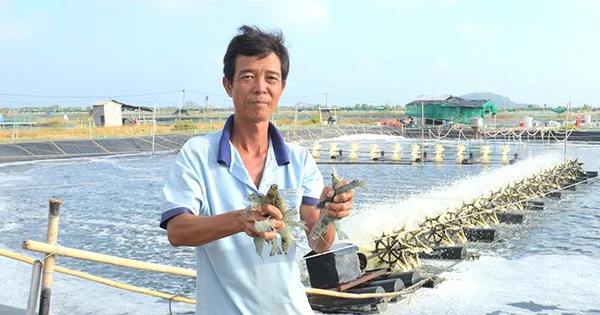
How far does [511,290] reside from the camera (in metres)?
7.45

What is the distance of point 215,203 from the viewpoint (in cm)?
185

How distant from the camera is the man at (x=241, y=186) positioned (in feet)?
5.93

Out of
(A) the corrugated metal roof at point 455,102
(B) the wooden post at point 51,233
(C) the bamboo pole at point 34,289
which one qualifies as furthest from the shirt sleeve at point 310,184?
(A) the corrugated metal roof at point 455,102

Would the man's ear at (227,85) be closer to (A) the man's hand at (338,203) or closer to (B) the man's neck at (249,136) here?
(B) the man's neck at (249,136)

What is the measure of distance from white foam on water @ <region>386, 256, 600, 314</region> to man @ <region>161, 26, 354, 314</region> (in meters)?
4.77

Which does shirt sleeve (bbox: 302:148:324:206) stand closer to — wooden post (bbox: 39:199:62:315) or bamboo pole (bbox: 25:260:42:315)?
wooden post (bbox: 39:199:62:315)

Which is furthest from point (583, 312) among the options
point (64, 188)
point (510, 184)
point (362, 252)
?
point (64, 188)

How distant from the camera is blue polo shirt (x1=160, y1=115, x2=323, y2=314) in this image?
71.4 inches

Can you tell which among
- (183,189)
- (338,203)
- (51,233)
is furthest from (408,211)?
(183,189)

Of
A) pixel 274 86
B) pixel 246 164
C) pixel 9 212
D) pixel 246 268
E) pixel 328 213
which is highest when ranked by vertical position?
pixel 274 86

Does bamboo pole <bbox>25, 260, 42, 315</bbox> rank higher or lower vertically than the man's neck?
lower

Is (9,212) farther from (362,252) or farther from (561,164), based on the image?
(561,164)

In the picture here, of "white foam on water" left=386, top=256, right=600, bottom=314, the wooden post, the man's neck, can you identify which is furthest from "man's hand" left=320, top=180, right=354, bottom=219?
"white foam on water" left=386, top=256, right=600, bottom=314

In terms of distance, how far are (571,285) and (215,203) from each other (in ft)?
23.3
